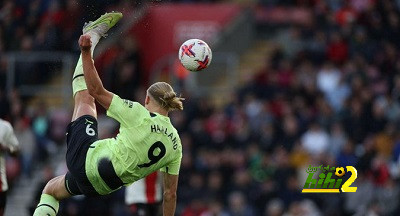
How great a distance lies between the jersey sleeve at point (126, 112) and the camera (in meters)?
11.6

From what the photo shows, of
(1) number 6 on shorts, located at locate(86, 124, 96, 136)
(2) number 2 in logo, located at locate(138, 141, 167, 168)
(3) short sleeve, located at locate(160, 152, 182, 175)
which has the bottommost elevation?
(3) short sleeve, located at locate(160, 152, 182, 175)

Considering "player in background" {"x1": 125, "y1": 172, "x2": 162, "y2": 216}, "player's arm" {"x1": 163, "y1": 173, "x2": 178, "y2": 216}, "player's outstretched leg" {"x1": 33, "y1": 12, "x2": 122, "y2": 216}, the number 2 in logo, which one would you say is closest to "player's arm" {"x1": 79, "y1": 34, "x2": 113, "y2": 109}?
"player's outstretched leg" {"x1": 33, "y1": 12, "x2": 122, "y2": 216}

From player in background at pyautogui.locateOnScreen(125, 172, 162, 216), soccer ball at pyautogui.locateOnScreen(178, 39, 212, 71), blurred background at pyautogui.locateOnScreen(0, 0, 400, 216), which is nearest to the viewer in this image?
soccer ball at pyautogui.locateOnScreen(178, 39, 212, 71)

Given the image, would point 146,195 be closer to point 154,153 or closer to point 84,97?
point 84,97

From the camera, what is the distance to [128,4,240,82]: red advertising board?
84.0 feet

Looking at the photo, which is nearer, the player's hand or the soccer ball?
the player's hand

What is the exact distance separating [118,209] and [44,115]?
136 inches

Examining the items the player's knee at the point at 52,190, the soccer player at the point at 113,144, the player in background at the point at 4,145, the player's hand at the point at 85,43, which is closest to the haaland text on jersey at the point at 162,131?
the soccer player at the point at 113,144

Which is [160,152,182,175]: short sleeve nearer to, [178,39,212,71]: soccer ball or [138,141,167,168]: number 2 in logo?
[138,141,167,168]: number 2 in logo

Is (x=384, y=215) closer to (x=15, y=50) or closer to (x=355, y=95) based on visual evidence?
(x=355, y=95)

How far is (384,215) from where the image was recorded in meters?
18.5

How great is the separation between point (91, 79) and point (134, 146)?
88 cm

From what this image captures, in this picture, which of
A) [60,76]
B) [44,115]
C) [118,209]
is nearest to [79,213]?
[118,209]
